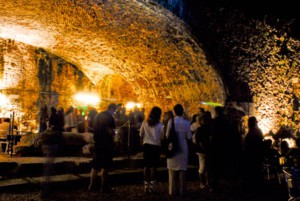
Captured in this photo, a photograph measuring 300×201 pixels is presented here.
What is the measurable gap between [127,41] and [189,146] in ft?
A: 17.6

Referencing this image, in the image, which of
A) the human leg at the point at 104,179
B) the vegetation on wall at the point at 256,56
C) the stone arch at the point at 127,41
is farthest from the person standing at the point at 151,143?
the vegetation on wall at the point at 256,56

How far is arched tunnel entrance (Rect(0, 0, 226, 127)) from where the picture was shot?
8.59 metres

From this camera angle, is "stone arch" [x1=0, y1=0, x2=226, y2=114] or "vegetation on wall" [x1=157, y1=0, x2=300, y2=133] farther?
"vegetation on wall" [x1=157, y1=0, x2=300, y2=133]

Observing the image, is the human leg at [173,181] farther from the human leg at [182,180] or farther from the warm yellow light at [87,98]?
the warm yellow light at [87,98]

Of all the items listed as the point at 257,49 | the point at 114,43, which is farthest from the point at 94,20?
the point at 257,49

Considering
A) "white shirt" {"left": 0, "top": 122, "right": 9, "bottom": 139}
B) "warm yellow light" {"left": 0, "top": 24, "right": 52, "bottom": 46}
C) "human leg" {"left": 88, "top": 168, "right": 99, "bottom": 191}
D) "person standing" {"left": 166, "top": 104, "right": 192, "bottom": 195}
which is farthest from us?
"warm yellow light" {"left": 0, "top": 24, "right": 52, "bottom": 46}

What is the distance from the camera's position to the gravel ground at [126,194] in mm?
5431

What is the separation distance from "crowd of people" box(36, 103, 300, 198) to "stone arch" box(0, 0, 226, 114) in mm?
3397

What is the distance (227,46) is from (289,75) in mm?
2328

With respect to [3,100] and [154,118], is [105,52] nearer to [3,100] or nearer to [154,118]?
[3,100]

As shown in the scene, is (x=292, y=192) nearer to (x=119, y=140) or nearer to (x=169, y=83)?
(x=119, y=140)

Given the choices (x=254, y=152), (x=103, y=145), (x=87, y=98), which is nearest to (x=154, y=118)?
(x=103, y=145)

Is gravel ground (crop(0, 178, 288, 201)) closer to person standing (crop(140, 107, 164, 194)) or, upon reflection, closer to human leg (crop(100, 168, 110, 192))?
human leg (crop(100, 168, 110, 192))

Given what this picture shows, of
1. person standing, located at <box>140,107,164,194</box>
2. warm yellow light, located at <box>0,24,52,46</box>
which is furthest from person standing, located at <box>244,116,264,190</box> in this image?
warm yellow light, located at <box>0,24,52,46</box>
